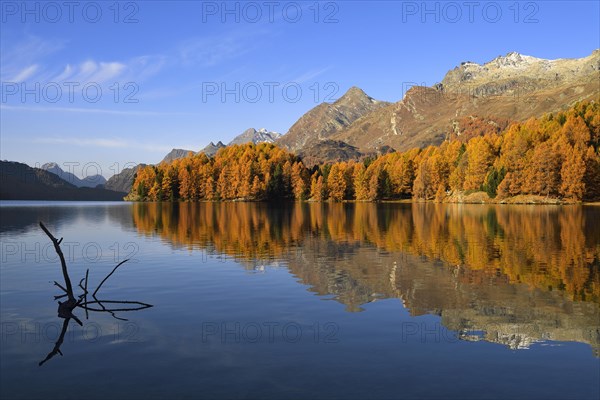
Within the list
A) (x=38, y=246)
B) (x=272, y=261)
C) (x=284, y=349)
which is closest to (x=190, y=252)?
(x=272, y=261)

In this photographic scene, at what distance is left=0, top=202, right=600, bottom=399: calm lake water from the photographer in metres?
13.7

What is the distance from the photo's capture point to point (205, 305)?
2383cm

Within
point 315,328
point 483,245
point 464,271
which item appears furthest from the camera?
point 483,245

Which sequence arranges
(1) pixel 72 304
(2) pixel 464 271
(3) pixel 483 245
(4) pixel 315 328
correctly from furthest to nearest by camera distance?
1. (3) pixel 483 245
2. (2) pixel 464 271
3. (1) pixel 72 304
4. (4) pixel 315 328

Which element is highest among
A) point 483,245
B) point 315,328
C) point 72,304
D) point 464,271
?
point 483,245

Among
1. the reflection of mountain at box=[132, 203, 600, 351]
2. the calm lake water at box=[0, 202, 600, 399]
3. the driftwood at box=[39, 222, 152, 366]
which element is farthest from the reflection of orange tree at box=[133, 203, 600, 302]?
the driftwood at box=[39, 222, 152, 366]

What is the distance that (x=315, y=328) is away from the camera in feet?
64.0

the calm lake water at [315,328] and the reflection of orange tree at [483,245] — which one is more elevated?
the reflection of orange tree at [483,245]

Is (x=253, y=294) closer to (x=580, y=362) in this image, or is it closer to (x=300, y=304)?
(x=300, y=304)

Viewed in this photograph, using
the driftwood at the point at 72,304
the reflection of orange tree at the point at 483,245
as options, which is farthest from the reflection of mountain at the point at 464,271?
the driftwood at the point at 72,304

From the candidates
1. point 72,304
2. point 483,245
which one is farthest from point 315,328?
point 483,245

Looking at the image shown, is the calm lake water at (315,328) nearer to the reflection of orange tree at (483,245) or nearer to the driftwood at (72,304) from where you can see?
the reflection of orange tree at (483,245)

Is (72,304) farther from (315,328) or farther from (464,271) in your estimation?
(464,271)

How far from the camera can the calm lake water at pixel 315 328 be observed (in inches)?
541
